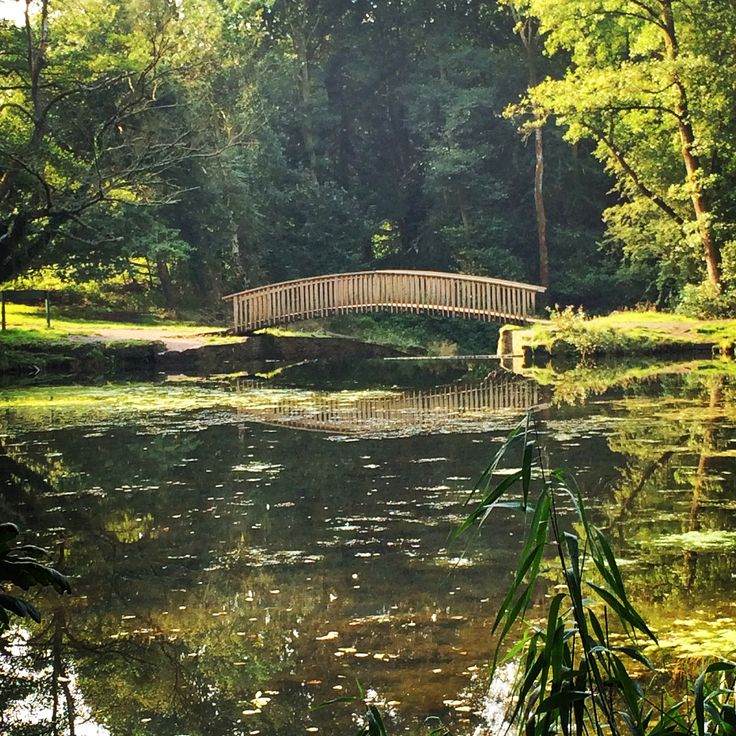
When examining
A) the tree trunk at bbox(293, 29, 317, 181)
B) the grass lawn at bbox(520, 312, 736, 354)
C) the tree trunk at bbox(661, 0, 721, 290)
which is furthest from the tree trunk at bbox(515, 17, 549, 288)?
the grass lawn at bbox(520, 312, 736, 354)

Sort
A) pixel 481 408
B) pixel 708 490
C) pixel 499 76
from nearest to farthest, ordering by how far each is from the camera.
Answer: pixel 708 490 → pixel 481 408 → pixel 499 76

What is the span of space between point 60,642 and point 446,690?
1.93 metres

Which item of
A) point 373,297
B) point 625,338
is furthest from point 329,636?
point 373,297

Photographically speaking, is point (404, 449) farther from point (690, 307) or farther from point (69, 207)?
point (690, 307)

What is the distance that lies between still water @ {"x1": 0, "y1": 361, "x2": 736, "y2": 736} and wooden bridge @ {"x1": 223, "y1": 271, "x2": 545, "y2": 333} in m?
13.2

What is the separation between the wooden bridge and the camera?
28.3 m

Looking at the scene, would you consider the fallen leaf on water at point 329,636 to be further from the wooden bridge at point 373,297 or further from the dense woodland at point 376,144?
Answer: the wooden bridge at point 373,297

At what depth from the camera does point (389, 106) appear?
138 feet

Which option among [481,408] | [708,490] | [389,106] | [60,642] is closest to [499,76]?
[389,106]

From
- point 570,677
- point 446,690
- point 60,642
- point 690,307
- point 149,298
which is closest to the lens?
point 570,677

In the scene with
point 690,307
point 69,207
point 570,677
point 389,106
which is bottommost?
point 570,677

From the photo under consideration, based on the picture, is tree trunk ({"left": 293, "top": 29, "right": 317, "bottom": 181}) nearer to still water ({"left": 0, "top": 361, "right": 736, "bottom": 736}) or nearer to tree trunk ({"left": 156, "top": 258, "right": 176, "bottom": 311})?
tree trunk ({"left": 156, "top": 258, "right": 176, "bottom": 311})

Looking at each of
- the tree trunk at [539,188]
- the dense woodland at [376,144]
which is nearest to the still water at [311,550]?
the dense woodland at [376,144]

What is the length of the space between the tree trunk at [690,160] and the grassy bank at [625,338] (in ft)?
6.91
